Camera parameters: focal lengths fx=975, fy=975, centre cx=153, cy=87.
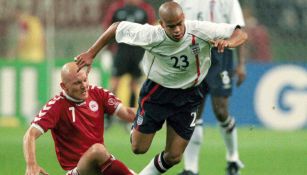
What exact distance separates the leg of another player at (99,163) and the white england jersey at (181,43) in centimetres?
111

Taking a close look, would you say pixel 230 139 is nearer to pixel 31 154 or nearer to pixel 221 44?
pixel 221 44

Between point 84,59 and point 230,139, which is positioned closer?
point 84,59

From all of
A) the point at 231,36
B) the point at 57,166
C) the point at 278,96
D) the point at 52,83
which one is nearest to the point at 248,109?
the point at 278,96

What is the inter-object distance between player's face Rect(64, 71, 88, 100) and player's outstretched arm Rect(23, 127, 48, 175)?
43 cm

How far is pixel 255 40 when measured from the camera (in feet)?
56.4

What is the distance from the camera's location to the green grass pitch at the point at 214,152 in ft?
35.5

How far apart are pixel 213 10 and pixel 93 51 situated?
241 centimetres

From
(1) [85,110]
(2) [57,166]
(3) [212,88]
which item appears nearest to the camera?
(1) [85,110]

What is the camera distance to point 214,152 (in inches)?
508

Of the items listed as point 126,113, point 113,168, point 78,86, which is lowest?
point 113,168

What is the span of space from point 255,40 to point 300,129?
210 centimetres

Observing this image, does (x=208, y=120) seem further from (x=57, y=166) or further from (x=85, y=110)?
(x=85, y=110)

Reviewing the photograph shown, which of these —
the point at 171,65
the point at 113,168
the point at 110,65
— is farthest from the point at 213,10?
the point at 110,65

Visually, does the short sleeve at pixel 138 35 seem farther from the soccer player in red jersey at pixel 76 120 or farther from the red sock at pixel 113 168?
the red sock at pixel 113 168
